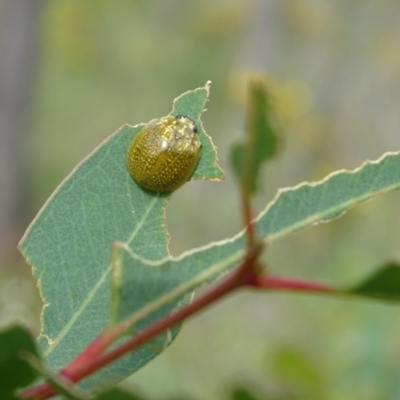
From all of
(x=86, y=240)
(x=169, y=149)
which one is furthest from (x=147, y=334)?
(x=169, y=149)

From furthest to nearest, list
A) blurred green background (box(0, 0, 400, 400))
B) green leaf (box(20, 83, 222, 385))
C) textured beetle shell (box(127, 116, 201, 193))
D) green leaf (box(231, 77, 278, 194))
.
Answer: blurred green background (box(0, 0, 400, 400)) → textured beetle shell (box(127, 116, 201, 193)) → green leaf (box(20, 83, 222, 385)) → green leaf (box(231, 77, 278, 194))

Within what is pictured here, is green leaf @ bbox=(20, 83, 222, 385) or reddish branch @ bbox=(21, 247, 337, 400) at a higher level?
reddish branch @ bbox=(21, 247, 337, 400)

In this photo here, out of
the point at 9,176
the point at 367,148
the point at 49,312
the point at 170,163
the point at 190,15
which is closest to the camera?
the point at 49,312

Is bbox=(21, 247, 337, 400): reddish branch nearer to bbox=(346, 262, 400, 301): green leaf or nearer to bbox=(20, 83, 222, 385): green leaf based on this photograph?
bbox=(346, 262, 400, 301): green leaf

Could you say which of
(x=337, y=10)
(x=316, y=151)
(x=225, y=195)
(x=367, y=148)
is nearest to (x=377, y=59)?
(x=337, y=10)

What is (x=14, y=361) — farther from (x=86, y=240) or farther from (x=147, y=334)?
(x=86, y=240)

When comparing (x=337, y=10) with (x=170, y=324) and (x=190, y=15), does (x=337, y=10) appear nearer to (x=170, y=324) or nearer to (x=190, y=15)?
(x=190, y=15)

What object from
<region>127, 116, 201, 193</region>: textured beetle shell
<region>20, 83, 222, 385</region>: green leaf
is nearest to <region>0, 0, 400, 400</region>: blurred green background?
<region>20, 83, 222, 385</region>: green leaf

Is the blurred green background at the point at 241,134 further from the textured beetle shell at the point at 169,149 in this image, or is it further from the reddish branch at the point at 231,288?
the textured beetle shell at the point at 169,149
